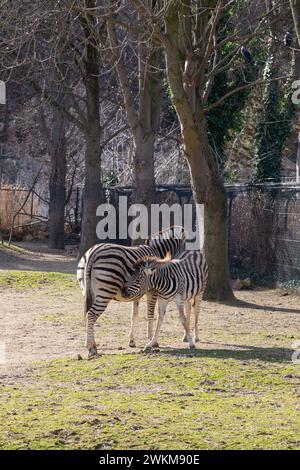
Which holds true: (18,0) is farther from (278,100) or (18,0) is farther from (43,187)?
(43,187)

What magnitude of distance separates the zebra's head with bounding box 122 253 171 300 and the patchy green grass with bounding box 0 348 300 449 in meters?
0.97

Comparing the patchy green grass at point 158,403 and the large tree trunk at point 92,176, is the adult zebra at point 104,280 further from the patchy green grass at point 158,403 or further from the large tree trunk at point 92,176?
the large tree trunk at point 92,176

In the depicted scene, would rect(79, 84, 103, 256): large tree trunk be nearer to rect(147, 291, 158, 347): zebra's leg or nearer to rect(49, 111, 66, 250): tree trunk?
rect(49, 111, 66, 250): tree trunk

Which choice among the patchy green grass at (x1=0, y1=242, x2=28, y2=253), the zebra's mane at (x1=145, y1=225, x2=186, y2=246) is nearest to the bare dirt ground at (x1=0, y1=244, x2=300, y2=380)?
the zebra's mane at (x1=145, y1=225, x2=186, y2=246)

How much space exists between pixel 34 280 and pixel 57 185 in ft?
37.0

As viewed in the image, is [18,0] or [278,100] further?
[278,100]

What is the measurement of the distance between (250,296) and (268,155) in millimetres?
6695

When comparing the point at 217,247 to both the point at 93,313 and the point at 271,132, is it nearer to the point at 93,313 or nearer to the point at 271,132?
the point at 93,313

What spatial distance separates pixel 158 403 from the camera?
8.29 m

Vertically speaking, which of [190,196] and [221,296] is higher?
[190,196]

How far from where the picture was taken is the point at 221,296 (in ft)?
55.6

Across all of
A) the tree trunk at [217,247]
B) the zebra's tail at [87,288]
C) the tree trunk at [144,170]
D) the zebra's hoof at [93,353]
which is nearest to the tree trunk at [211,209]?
the tree trunk at [217,247]
